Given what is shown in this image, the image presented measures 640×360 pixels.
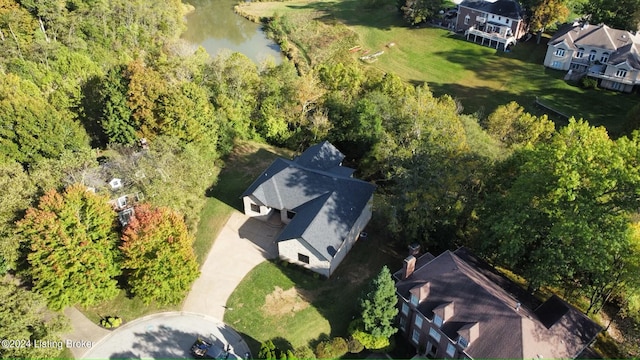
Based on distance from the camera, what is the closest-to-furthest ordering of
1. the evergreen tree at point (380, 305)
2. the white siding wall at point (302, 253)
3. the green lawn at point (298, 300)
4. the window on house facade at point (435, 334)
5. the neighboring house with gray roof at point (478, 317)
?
1. the neighboring house with gray roof at point (478, 317)
2. the window on house facade at point (435, 334)
3. the evergreen tree at point (380, 305)
4. the green lawn at point (298, 300)
5. the white siding wall at point (302, 253)

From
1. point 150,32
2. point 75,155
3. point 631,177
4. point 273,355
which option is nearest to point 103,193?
point 75,155

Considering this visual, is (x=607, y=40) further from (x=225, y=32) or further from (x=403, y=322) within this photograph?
(x=225, y=32)

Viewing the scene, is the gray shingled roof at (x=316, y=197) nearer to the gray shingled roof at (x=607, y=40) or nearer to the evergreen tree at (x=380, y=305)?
the evergreen tree at (x=380, y=305)

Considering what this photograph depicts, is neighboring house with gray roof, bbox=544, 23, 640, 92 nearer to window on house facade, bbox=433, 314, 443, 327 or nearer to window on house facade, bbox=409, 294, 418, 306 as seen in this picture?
window on house facade, bbox=409, 294, 418, 306

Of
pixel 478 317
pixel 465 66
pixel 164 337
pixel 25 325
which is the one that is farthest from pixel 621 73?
pixel 25 325

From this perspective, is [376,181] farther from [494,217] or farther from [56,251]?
[56,251]

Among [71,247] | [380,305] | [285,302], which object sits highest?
[71,247]

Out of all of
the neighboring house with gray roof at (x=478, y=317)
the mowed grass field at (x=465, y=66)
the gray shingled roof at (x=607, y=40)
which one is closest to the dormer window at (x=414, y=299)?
the neighboring house with gray roof at (x=478, y=317)
